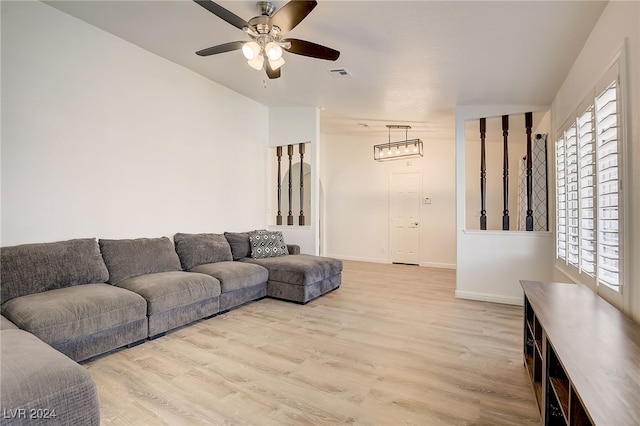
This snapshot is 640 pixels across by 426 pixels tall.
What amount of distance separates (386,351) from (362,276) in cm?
321

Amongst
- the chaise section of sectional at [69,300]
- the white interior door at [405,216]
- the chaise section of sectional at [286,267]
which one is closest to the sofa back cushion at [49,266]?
the chaise section of sectional at [69,300]

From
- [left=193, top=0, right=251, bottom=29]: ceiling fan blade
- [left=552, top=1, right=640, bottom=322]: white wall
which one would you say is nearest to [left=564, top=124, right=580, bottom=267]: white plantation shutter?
[left=552, top=1, right=640, bottom=322]: white wall

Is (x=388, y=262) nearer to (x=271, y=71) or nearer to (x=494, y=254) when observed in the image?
(x=494, y=254)

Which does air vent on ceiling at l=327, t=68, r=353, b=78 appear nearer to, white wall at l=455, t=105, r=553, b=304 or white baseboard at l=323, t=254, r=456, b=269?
white wall at l=455, t=105, r=553, b=304

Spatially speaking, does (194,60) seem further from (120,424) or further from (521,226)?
(521,226)

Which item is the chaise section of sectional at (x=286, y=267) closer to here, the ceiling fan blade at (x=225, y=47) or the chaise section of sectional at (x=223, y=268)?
the chaise section of sectional at (x=223, y=268)

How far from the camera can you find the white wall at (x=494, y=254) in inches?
159

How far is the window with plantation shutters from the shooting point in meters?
2.00

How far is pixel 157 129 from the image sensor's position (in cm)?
389

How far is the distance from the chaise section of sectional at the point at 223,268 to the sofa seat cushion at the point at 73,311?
3.23 ft

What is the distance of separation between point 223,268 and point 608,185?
11.7 ft

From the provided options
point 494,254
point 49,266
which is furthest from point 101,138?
point 494,254

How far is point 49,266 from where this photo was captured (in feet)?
8.66

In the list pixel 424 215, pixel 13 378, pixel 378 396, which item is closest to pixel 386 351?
pixel 378 396
